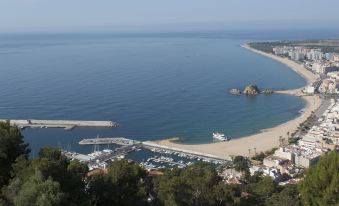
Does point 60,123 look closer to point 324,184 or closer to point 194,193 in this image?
point 194,193

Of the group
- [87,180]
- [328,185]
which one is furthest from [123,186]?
[328,185]

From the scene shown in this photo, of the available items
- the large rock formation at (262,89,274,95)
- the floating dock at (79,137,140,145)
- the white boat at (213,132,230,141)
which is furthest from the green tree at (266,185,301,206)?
the large rock formation at (262,89,274,95)

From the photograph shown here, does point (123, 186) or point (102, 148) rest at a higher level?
point (123, 186)

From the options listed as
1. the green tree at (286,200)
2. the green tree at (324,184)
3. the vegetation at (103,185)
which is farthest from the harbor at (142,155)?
the green tree at (324,184)

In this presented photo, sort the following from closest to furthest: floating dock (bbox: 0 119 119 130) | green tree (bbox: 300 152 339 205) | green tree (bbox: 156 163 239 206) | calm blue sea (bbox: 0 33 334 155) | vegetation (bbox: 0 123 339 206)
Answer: vegetation (bbox: 0 123 339 206), green tree (bbox: 300 152 339 205), green tree (bbox: 156 163 239 206), calm blue sea (bbox: 0 33 334 155), floating dock (bbox: 0 119 119 130)

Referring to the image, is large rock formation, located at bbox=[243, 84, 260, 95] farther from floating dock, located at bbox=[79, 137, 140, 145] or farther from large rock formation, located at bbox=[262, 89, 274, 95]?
floating dock, located at bbox=[79, 137, 140, 145]

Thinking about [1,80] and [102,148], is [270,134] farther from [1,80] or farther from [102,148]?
[1,80]

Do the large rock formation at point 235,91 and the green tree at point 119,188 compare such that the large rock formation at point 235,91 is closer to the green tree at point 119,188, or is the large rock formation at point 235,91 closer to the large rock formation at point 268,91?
the large rock formation at point 268,91
